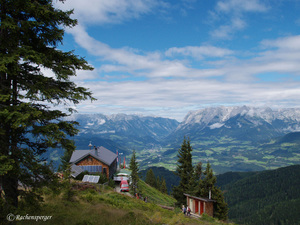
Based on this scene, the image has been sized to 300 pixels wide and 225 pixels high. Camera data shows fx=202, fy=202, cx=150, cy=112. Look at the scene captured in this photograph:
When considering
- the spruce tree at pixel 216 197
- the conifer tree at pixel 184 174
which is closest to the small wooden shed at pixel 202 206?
the spruce tree at pixel 216 197

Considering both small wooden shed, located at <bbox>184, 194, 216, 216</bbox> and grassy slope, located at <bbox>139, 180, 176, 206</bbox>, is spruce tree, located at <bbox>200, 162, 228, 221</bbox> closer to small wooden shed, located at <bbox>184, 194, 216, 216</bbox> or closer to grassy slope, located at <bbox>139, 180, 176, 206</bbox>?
small wooden shed, located at <bbox>184, 194, 216, 216</bbox>

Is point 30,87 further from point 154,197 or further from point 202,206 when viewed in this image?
point 154,197

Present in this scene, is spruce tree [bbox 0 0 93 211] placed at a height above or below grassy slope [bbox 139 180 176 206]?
above

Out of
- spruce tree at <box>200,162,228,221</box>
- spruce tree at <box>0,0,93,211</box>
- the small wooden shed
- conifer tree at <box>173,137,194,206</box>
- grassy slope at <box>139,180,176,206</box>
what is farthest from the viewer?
conifer tree at <box>173,137,194,206</box>

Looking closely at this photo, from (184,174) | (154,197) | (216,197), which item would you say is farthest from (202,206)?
(154,197)

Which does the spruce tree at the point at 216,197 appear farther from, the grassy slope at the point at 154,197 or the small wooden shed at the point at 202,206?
the grassy slope at the point at 154,197

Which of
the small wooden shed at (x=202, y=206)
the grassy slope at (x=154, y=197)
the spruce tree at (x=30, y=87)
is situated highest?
the spruce tree at (x=30, y=87)

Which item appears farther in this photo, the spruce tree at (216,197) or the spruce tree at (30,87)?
the spruce tree at (216,197)

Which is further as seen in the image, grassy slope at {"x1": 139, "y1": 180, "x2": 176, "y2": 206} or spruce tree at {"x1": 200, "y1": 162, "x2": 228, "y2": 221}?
grassy slope at {"x1": 139, "y1": 180, "x2": 176, "y2": 206}

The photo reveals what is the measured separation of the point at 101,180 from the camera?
41.5 metres

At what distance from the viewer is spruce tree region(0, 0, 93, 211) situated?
8.85 meters

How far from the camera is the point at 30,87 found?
930 cm

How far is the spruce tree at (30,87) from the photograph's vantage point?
8.85m

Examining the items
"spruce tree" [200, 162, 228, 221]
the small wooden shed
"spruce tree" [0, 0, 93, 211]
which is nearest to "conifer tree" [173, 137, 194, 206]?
"spruce tree" [200, 162, 228, 221]
